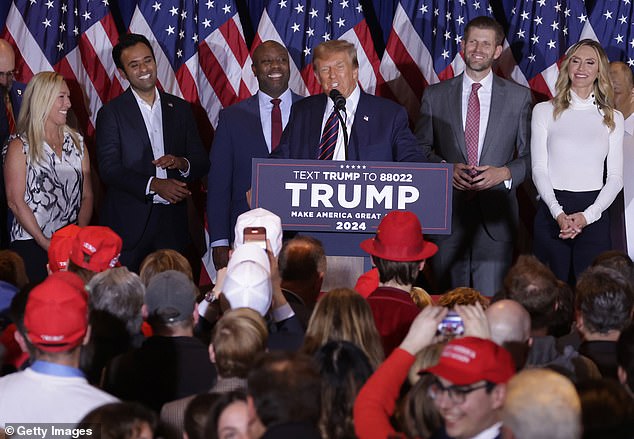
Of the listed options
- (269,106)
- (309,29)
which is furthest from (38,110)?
(309,29)

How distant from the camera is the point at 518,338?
368 centimetres

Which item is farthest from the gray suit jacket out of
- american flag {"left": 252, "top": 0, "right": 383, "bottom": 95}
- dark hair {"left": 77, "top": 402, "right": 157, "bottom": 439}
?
dark hair {"left": 77, "top": 402, "right": 157, "bottom": 439}

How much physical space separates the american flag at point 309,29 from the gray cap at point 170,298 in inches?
158

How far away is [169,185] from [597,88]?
2.50 m

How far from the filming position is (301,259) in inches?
185

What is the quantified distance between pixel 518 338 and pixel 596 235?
290cm

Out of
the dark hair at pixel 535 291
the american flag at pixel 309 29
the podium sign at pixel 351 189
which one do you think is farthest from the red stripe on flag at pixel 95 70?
the dark hair at pixel 535 291

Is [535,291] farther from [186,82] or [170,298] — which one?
[186,82]

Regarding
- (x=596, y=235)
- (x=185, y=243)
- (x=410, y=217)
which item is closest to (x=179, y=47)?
(x=185, y=243)

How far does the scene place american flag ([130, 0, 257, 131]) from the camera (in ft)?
25.4

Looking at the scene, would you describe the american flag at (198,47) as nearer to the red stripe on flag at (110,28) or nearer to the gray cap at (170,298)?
the red stripe on flag at (110,28)

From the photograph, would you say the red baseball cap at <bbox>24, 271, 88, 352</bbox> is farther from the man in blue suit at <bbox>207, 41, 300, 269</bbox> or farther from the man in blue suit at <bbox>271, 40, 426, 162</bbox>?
the man in blue suit at <bbox>207, 41, 300, 269</bbox>

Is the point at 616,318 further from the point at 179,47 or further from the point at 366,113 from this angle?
the point at 179,47

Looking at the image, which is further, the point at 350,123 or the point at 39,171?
the point at 39,171
